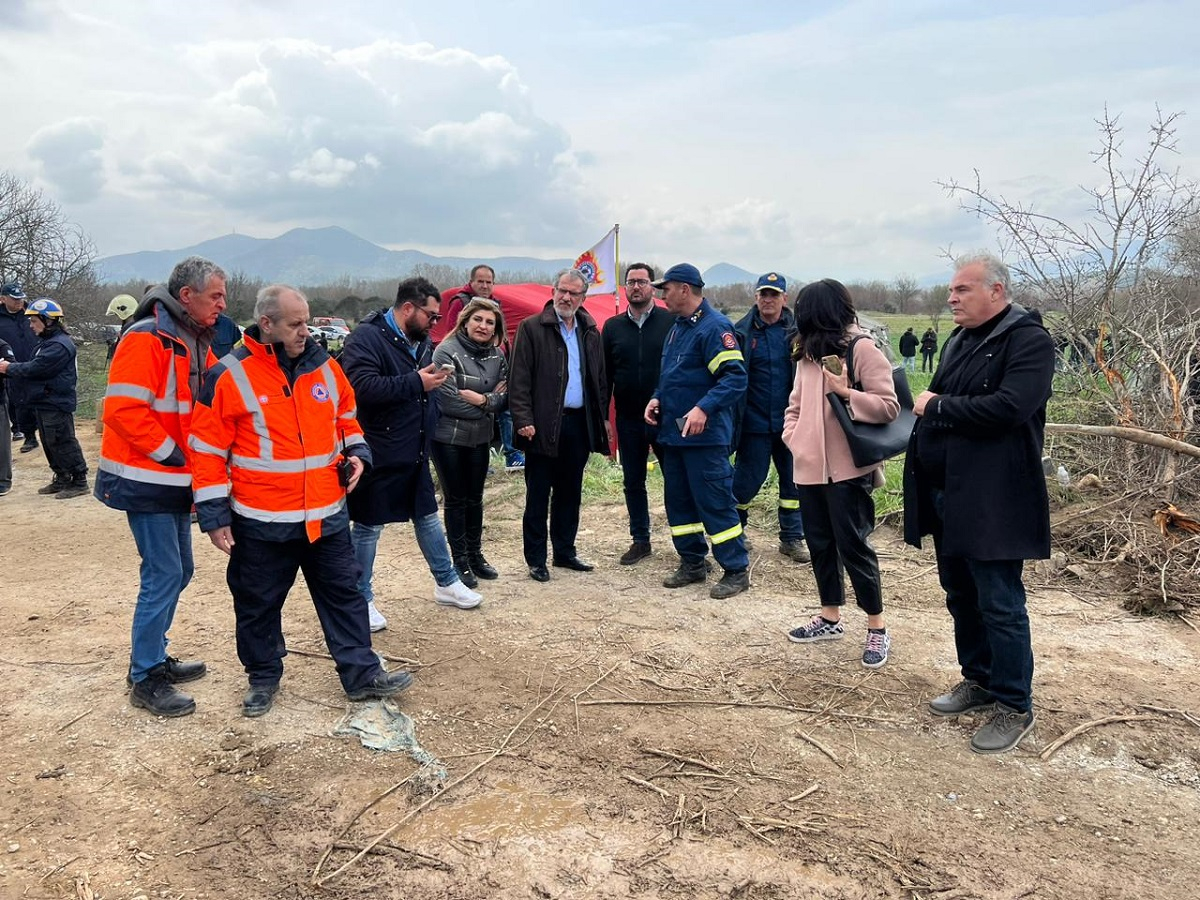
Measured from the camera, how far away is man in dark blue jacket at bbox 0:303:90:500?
7977 millimetres

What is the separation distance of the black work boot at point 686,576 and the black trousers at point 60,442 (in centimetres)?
673

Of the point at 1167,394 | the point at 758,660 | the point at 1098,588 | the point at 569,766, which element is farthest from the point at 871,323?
the point at 569,766

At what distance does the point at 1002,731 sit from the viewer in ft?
11.2

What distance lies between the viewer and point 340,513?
3.76m

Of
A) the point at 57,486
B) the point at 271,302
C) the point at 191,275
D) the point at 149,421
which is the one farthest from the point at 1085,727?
the point at 57,486

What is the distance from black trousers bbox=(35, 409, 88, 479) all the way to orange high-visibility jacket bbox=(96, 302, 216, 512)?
19.2 feet

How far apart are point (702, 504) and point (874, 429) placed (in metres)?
1.54

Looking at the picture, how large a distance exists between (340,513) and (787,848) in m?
2.37

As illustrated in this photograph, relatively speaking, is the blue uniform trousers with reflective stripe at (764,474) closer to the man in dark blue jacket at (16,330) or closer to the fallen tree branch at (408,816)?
the fallen tree branch at (408,816)

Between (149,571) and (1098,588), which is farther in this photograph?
(1098,588)

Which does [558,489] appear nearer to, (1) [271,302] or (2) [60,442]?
(1) [271,302]

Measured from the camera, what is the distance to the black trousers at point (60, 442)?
8.38m

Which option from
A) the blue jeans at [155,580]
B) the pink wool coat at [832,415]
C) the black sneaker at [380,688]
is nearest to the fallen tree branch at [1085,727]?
the pink wool coat at [832,415]

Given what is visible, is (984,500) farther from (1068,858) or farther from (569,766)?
(569,766)
